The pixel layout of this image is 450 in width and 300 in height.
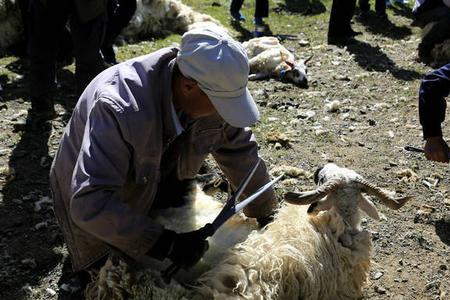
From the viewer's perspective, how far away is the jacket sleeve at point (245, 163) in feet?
10.3

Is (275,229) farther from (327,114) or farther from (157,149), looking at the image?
(327,114)

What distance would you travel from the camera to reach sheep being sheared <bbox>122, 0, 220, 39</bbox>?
8.27 m

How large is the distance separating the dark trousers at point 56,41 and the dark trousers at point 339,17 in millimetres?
4391

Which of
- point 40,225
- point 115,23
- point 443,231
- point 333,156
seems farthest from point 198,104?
point 115,23

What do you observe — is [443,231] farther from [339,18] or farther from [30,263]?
[339,18]

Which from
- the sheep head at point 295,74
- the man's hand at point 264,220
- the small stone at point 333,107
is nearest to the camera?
the man's hand at point 264,220

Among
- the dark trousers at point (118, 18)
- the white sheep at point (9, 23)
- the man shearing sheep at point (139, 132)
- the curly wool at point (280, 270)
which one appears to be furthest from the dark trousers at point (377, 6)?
the man shearing sheep at point (139, 132)

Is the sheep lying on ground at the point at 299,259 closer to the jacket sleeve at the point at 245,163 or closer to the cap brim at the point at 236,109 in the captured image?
the jacket sleeve at the point at 245,163

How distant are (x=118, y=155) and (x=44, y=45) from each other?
119 inches

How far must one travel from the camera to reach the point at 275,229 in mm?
3035

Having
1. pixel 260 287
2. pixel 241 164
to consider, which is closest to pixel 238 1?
pixel 241 164

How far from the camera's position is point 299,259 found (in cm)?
288

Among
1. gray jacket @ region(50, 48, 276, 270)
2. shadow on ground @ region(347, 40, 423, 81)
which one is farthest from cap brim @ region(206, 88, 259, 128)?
shadow on ground @ region(347, 40, 423, 81)

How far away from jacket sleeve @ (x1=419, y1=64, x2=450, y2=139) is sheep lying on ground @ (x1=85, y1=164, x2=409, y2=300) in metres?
0.61
